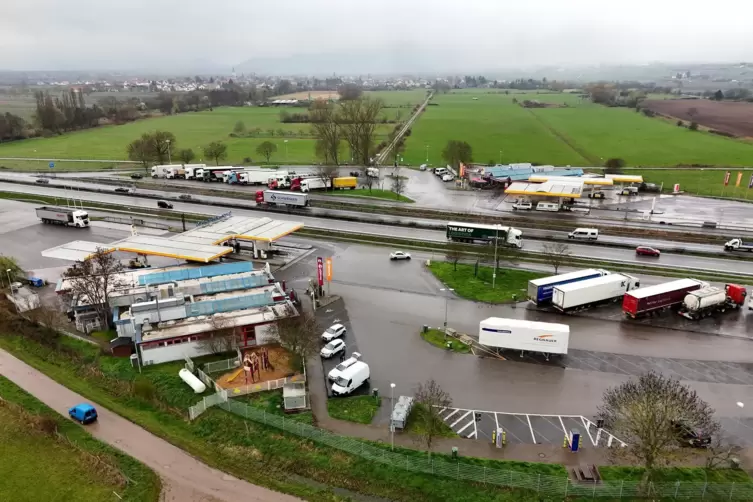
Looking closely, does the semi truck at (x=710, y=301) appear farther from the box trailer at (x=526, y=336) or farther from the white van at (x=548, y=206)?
the white van at (x=548, y=206)

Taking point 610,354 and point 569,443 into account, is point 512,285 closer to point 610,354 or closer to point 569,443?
point 610,354

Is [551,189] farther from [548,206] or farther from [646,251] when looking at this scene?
[646,251]

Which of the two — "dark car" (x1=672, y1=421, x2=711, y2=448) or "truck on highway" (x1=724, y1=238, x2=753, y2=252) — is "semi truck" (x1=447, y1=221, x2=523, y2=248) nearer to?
"truck on highway" (x1=724, y1=238, x2=753, y2=252)

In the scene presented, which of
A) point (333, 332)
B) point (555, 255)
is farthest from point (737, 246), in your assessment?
point (333, 332)

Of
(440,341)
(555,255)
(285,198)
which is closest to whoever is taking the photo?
(440,341)

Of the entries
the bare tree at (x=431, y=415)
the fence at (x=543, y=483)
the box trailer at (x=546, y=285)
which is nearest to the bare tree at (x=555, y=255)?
the box trailer at (x=546, y=285)

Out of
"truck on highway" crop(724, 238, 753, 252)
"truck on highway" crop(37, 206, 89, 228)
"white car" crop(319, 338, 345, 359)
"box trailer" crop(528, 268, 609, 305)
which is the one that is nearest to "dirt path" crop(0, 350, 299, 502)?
"white car" crop(319, 338, 345, 359)
